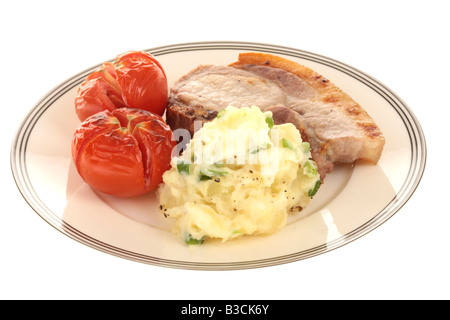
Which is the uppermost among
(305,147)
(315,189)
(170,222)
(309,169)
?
(305,147)

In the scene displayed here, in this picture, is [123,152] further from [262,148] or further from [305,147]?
[305,147]

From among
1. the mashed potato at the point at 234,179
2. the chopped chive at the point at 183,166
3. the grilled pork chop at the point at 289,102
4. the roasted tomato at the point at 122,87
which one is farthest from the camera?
the roasted tomato at the point at 122,87

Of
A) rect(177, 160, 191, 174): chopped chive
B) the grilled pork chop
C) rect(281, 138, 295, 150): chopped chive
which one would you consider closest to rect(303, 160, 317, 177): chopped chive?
rect(281, 138, 295, 150): chopped chive

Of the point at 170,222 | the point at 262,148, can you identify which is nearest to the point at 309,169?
the point at 262,148

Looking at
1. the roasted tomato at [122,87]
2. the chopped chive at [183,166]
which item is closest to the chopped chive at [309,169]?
the chopped chive at [183,166]

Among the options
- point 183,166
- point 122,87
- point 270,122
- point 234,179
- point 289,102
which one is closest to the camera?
point 234,179

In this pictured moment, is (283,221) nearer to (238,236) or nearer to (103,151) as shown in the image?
(238,236)

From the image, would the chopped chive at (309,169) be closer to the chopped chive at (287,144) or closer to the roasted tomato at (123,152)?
the chopped chive at (287,144)

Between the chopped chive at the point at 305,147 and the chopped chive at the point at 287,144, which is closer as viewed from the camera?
the chopped chive at the point at 287,144
